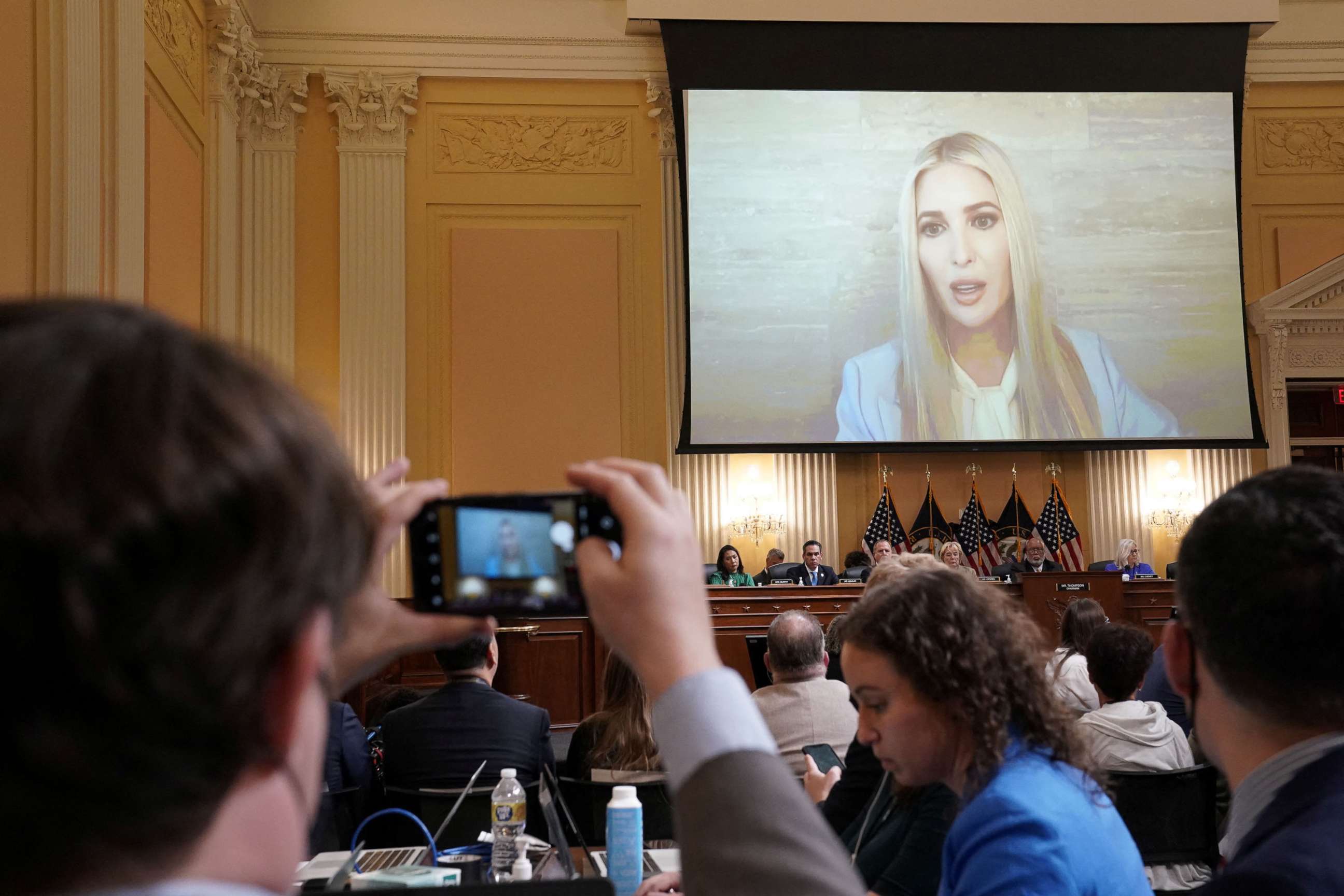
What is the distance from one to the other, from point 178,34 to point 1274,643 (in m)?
9.61

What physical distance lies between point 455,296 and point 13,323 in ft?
36.9

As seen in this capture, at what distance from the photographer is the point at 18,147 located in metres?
6.02

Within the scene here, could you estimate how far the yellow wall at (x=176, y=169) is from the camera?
8.29 meters

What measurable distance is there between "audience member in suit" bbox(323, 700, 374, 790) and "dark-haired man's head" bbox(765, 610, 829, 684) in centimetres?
143

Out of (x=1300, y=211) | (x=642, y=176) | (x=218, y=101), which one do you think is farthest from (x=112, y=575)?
(x=1300, y=211)

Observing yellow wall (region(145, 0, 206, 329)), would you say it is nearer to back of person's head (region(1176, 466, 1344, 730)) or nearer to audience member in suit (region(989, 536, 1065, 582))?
audience member in suit (region(989, 536, 1065, 582))

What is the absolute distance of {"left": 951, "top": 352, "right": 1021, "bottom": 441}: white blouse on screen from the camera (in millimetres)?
11305

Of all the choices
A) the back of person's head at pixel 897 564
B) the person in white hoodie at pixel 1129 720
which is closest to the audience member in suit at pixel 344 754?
the back of person's head at pixel 897 564

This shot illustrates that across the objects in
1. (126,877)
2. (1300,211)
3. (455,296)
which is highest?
(1300,211)

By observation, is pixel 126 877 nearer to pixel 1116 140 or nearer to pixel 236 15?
pixel 236 15

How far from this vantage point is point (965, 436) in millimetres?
11305

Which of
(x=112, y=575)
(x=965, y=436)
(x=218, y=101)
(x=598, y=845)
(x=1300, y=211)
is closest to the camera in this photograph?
(x=112, y=575)

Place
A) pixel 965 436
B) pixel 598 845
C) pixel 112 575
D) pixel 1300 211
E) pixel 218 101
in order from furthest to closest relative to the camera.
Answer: pixel 1300 211
pixel 965 436
pixel 218 101
pixel 598 845
pixel 112 575

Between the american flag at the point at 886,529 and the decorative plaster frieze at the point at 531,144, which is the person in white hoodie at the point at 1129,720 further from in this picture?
the decorative plaster frieze at the point at 531,144
